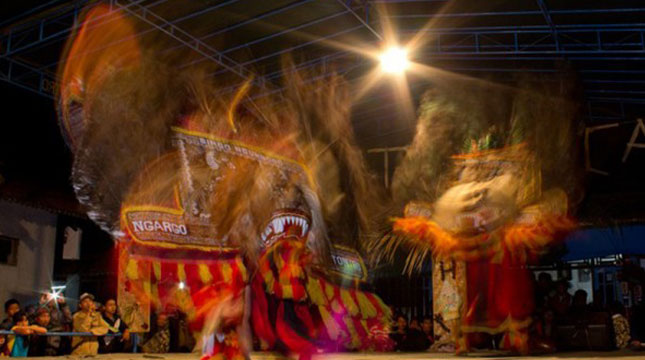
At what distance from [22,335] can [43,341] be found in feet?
3.91

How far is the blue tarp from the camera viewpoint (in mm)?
10891

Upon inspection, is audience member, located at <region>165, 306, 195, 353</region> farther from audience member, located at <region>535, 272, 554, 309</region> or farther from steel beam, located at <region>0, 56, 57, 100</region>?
audience member, located at <region>535, 272, 554, 309</region>

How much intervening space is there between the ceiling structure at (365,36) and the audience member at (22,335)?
3.65 m

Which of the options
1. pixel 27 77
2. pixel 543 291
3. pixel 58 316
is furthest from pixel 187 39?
pixel 543 291

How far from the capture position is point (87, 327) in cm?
837

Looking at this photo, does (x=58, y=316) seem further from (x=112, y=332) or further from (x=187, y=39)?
(x=187, y=39)

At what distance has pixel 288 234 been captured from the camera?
498 cm

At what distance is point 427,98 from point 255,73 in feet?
12.7

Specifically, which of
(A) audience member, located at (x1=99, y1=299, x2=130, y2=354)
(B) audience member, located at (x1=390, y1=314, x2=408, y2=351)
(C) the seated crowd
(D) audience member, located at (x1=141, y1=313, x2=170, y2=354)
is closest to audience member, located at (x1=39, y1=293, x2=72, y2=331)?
(C) the seated crowd

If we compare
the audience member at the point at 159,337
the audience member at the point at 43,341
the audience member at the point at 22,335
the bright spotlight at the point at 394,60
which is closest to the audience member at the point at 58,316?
the audience member at the point at 43,341

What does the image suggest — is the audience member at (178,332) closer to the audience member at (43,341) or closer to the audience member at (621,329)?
the audience member at (43,341)

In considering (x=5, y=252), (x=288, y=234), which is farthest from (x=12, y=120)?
(x=288, y=234)

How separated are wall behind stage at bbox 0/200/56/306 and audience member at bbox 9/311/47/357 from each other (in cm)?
347

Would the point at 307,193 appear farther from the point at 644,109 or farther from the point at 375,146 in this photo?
the point at 644,109
